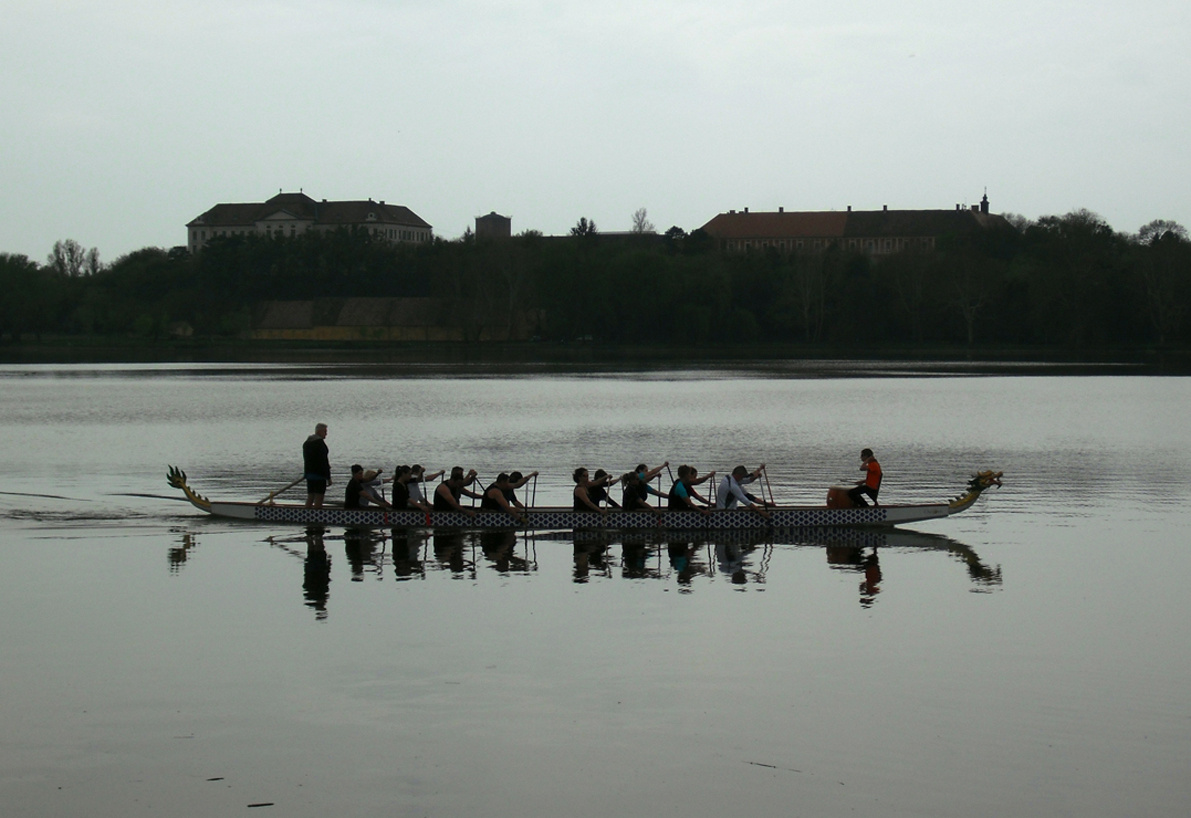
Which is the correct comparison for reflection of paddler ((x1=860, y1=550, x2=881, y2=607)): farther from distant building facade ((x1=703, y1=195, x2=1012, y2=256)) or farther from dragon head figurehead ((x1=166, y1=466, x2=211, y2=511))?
distant building facade ((x1=703, y1=195, x2=1012, y2=256))

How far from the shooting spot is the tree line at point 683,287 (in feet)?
345

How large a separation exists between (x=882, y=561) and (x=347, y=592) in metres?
7.87

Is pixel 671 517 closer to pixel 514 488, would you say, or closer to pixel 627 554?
pixel 627 554

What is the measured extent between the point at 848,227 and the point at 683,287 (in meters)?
84.9

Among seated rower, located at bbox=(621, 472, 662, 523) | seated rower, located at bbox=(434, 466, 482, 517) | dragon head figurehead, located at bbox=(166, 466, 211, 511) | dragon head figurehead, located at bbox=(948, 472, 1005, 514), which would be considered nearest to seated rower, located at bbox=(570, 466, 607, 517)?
seated rower, located at bbox=(621, 472, 662, 523)

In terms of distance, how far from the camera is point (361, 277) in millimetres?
149250

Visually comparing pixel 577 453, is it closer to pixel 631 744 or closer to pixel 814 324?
pixel 631 744

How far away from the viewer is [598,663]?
13445mm

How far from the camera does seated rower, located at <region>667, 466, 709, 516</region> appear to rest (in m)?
22.0

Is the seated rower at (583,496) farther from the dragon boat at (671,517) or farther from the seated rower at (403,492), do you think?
the seated rower at (403,492)

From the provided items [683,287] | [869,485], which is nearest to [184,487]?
[869,485]

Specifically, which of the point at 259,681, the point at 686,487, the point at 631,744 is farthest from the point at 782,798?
the point at 686,487

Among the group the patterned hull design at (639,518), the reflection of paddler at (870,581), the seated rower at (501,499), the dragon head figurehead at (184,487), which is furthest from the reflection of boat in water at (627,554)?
the dragon head figurehead at (184,487)

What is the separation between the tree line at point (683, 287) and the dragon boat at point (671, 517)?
286ft
